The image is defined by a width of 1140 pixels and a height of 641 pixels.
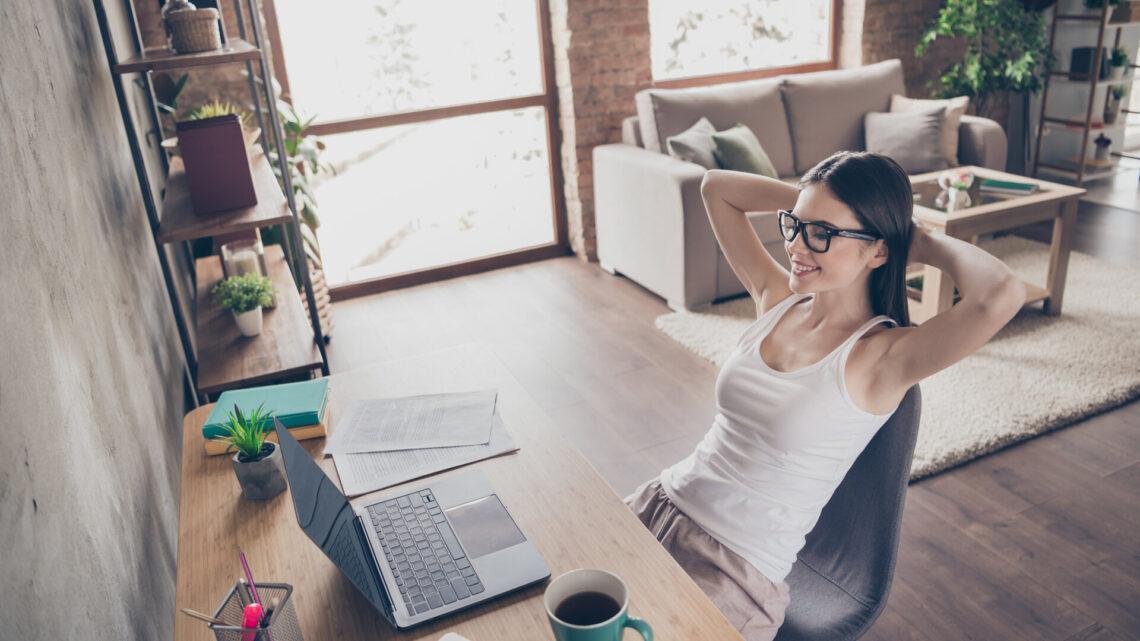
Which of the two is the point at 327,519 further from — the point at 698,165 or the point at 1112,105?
the point at 1112,105

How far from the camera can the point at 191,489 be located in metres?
1.42

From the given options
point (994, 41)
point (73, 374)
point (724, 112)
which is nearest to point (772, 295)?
point (73, 374)

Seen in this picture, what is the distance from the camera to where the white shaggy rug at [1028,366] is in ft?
9.02

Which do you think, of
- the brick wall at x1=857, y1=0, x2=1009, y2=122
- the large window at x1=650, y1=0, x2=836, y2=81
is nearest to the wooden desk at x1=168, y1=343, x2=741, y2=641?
the large window at x1=650, y1=0, x2=836, y2=81

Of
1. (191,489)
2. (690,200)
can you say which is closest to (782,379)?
(191,489)

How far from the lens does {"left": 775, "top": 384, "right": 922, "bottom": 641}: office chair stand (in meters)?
1.35

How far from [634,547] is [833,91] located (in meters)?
3.95

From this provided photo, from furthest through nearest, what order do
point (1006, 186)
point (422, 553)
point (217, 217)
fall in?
point (1006, 186)
point (217, 217)
point (422, 553)

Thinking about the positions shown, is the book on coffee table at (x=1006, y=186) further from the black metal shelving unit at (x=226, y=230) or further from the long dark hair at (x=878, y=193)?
the black metal shelving unit at (x=226, y=230)

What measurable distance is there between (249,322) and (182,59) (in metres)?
0.72

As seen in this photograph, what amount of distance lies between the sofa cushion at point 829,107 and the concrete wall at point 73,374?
343cm

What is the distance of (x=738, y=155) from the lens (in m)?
3.96

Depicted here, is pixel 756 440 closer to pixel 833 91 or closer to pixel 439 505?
pixel 439 505

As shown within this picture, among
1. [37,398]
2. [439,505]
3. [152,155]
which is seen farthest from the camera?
[152,155]
